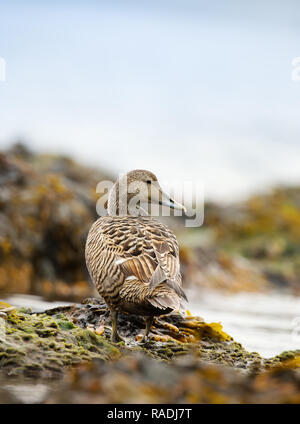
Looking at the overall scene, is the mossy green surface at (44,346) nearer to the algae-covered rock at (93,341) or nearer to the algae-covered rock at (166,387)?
the algae-covered rock at (93,341)

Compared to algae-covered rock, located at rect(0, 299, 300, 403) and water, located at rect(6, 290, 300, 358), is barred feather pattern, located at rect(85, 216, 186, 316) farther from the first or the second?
water, located at rect(6, 290, 300, 358)

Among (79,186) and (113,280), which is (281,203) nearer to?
(79,186)

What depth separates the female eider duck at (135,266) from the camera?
495 cm

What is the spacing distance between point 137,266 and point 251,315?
222 inches

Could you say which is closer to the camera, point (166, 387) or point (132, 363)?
point (166, 387)

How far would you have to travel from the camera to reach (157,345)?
5.31m

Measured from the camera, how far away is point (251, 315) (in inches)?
406

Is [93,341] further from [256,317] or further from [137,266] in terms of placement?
[256,317]

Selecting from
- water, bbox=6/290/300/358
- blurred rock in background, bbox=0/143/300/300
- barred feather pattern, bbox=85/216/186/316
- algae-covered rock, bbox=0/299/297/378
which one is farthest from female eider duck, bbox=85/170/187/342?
blurred rock in background, bbox=0/143/300/300

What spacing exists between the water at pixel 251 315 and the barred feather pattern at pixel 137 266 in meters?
1.82

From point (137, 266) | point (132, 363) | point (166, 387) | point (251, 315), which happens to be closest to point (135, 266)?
point (137, 266)

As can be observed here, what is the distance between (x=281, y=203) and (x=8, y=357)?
75.9 feet

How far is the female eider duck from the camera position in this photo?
4.95 m
